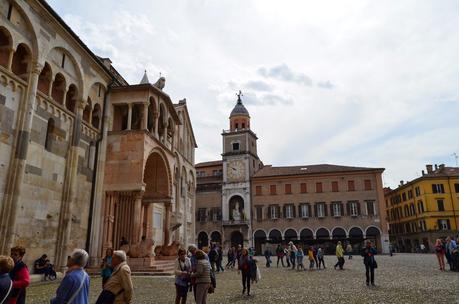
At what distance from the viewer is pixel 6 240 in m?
12.3

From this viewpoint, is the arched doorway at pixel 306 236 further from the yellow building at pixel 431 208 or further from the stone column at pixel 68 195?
the stone column at pixel 68 195

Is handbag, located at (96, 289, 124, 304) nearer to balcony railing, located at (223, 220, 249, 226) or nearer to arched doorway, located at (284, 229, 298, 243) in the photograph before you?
arched doorway, located at (284, 229, 298, 243)

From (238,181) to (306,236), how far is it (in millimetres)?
12821

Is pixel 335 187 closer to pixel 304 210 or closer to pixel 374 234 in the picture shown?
pixel 304 210

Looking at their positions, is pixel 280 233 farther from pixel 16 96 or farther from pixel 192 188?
pixel 16 96

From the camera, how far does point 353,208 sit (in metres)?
48.4

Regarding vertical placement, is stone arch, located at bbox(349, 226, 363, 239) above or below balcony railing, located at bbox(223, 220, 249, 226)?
below

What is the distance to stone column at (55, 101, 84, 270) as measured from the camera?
1545cm

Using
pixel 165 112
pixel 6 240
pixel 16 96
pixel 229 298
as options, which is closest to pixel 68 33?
pixel 16 96

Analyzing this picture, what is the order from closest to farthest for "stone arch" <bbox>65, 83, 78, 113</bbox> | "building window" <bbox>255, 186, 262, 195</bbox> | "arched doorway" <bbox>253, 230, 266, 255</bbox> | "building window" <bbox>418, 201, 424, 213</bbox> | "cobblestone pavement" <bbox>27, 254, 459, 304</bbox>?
"cobblestone pavement" <bbox>27, 254, 459, 304</bbox> → "stone arch" <bbox>65, 83, 78, 113</bbox> → "arched doorway" <bbox>253, 230, 266, 255</bbox> → "building window" <bbox>255, 186, 262, 195</bbox> → "building window" <bbox>418, 201, 424, 213</bbox>

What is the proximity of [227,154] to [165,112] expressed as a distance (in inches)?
1317

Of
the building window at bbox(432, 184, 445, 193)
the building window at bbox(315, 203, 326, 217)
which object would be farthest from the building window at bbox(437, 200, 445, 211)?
the building window at bbox(315, 203, 326, 217)

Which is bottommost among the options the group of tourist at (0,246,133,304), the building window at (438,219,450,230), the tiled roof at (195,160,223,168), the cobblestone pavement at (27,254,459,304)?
the cobblestone pavement at (27,254,459,304)

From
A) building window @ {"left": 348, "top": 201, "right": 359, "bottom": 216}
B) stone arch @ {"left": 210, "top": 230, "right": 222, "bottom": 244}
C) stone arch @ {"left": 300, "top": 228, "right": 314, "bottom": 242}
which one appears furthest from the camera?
stone arch @ {"left": 210, "top": 230, "right": 222, "bottom": 244}
